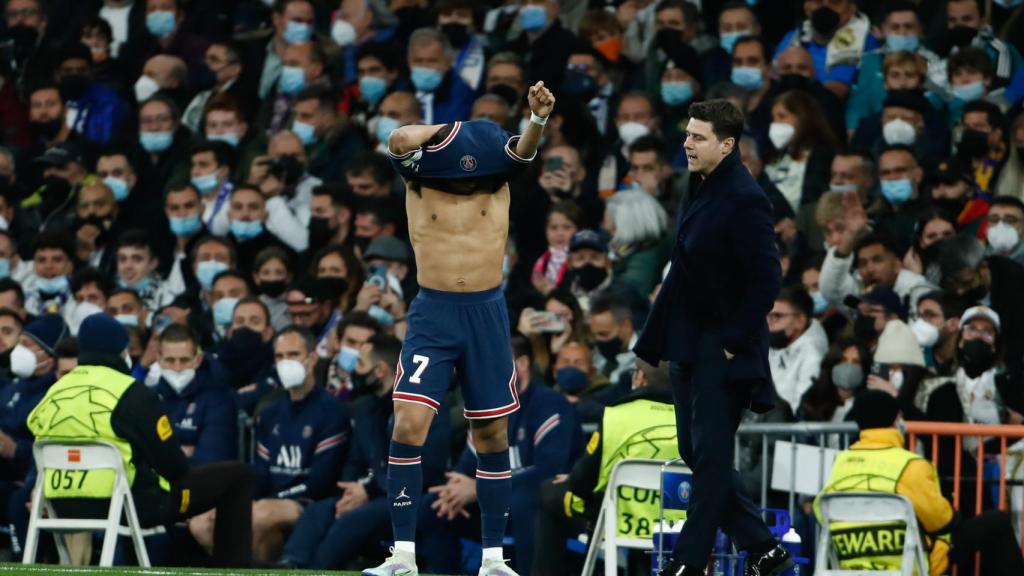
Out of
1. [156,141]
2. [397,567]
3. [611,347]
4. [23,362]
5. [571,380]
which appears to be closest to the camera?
[397,567]

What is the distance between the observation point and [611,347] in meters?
13.9

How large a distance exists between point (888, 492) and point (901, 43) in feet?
19.5

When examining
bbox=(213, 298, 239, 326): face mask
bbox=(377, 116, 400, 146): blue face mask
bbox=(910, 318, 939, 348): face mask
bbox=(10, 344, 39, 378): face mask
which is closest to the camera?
bbox=(910, 318, 939, 348): face mask

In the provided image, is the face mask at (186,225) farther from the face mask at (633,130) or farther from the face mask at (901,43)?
the face mask at (901,43)

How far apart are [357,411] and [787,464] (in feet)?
9.81

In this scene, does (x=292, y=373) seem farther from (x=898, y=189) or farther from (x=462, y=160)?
(x=462, y=160)

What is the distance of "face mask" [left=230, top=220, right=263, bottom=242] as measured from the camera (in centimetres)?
1673

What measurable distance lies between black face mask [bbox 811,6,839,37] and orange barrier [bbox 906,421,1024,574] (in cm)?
501

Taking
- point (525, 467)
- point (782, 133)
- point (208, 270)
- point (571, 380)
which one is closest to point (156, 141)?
point (208, 270)

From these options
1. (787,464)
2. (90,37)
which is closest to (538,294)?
(787,464)

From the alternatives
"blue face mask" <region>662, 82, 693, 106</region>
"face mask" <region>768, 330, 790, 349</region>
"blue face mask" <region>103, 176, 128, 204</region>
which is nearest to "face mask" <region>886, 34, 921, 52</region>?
"blue face mask" <region>662, 82, 693, 106</region>

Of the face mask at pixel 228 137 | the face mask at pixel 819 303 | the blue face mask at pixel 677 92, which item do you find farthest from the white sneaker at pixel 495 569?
the face mask at pixel 228 137

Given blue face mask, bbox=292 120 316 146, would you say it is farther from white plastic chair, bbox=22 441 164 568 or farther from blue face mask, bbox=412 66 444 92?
white plastic chair, bbox=22 441 164 568

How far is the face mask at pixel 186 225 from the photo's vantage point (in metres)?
17.2
